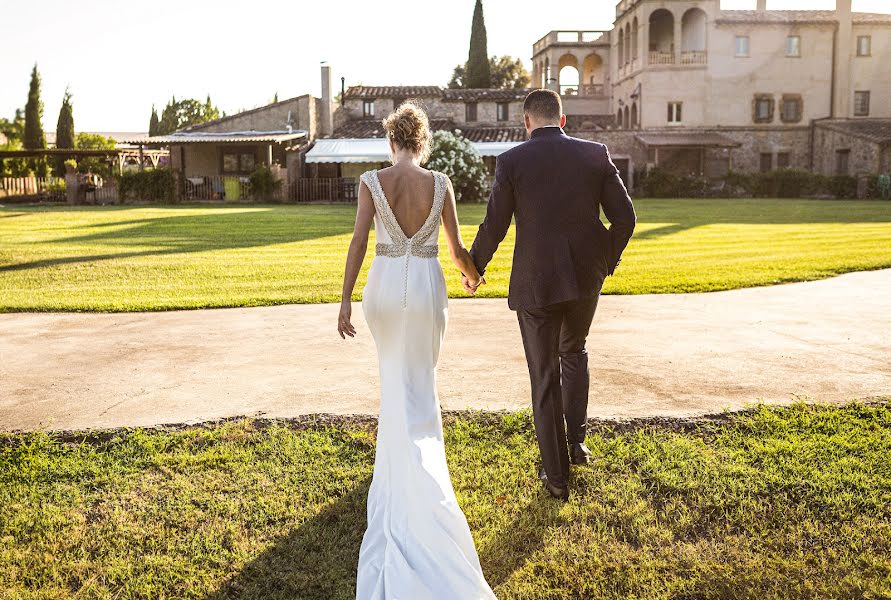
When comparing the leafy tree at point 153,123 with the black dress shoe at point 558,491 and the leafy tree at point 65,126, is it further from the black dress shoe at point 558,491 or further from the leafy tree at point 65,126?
the black dress shoe at point 558,491

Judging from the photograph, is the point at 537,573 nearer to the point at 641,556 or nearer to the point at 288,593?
the point at 641,556

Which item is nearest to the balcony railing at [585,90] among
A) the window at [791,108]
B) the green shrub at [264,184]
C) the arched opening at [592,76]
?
the arched opening at [592,76]

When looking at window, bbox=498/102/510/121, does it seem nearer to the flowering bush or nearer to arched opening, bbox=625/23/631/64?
arched opening, bbox=625/23/631/64

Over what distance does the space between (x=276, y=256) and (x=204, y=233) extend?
5209mm

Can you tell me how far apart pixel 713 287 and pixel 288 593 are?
9747 millimetres

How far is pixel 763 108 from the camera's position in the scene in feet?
156

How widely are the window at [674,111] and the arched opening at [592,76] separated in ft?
31.5

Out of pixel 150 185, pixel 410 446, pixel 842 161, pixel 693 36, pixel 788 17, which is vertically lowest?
pixel 410 446

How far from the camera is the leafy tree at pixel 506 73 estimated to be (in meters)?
67.4

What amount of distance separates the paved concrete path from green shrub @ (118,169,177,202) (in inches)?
1090

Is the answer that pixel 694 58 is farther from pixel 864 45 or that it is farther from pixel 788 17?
pixel 864 45

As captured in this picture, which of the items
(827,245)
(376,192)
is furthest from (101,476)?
(827,245)

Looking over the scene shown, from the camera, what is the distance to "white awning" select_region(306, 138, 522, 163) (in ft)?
129

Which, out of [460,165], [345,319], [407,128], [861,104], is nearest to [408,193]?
[407,128]
